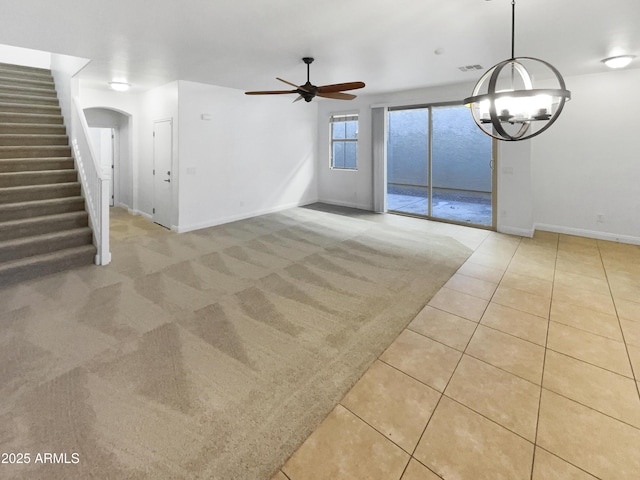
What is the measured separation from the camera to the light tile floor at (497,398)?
155 cm

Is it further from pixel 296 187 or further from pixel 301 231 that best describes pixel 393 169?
pixel 301 231

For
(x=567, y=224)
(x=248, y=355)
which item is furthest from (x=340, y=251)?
(x=567, y=224)

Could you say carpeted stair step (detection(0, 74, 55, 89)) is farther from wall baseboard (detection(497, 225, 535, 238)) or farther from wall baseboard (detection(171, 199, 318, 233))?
wall baseboard (detection(497, 225, 535, 238))

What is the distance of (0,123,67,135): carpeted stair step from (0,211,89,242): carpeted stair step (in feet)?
5.94

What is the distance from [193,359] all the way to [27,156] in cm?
482

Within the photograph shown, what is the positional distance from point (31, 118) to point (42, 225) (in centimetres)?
246

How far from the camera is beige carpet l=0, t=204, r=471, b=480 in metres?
1.62

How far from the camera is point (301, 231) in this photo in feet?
19.9

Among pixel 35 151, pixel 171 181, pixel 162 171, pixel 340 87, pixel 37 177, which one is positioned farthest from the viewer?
pixel 162 171

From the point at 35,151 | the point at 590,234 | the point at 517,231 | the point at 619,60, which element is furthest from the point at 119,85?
the point at 590,234

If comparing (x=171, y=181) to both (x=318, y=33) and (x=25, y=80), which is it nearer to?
(x=25, y=80)

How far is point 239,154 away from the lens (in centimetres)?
683

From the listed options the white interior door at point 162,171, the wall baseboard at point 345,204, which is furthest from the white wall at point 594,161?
the white interior door at point 162,171

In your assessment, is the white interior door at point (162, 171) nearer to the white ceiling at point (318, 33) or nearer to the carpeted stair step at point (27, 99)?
the white ceiling at point (318, 33)
